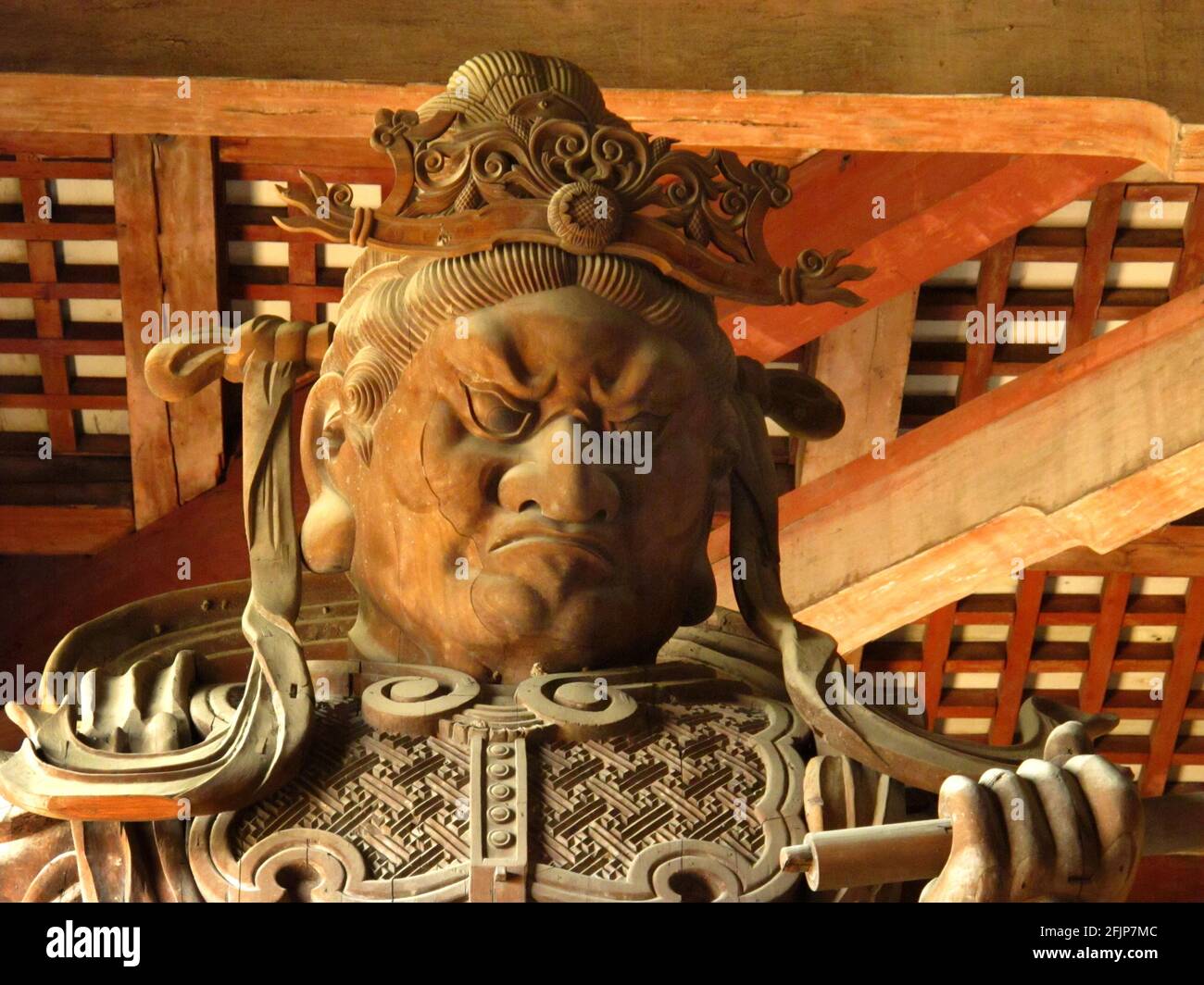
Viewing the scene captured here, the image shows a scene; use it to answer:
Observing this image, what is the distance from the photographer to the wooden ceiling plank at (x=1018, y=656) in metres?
7.30

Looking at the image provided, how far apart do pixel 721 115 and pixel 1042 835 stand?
101 inches

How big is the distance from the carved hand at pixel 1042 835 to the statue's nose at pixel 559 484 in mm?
883

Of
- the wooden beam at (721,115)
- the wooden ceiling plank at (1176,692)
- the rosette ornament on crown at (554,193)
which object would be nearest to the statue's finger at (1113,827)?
the rosette ornament on crown at (554,193)

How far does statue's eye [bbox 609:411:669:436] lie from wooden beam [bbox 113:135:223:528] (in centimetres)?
240

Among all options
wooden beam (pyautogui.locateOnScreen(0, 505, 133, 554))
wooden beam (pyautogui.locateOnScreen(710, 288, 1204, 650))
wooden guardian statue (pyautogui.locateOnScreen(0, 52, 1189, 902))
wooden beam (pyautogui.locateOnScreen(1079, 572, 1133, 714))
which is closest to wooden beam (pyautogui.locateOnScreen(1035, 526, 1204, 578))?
wooden beam (pyautogui.locateOnScreen(1079, 572, 1133, 714))

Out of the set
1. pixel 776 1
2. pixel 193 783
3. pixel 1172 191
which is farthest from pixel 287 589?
pixel 1172 191

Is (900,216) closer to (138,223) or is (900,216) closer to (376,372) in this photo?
(138,223)

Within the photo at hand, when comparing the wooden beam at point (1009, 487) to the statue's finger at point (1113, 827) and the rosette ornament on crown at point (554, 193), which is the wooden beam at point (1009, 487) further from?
the statue's finger at point (1113, 827)

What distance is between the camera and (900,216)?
19.6 ft

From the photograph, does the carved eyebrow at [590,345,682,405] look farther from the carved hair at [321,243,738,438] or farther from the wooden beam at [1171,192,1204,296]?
the wooden beam at [1171,192,1204,296]

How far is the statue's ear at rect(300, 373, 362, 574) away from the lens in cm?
404

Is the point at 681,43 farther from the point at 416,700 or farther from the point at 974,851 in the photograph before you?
the point at 974,851

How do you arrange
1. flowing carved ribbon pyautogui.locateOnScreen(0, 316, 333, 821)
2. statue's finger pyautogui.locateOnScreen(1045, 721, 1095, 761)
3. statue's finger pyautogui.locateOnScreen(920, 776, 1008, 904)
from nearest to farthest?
statue's finger pyautogui.locateOnScreen(920, 776, 1008, 904) → statue's finger pyautogui.locateOnScreen(1045, 721, 1095, 761) → flowing carved ribbon pyautogui.locateOnScreen(0, 316, 333, 821)
